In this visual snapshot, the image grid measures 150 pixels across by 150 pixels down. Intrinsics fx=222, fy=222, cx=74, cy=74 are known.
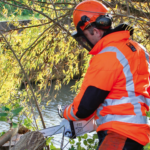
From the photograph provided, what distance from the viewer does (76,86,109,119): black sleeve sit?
1.63m

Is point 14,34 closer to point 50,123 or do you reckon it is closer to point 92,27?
point 92,27

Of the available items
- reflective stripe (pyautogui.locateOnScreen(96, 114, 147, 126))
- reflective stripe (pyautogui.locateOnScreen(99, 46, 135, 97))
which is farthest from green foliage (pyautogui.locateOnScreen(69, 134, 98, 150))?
reflective stripe (pyautogui.locateOnScreen(99, 46, 135, 97))

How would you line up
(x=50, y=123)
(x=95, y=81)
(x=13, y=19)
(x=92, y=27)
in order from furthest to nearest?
(x=50, y=123)
(x=13, y=19)
(x=92, y=27)
(x=95, y=81)

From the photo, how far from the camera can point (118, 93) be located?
1.66 metres

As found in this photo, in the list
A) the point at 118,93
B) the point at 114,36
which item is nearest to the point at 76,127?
the point at 118,93

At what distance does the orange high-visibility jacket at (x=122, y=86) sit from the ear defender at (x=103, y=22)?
178 mm

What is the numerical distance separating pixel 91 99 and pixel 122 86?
248 millimetres

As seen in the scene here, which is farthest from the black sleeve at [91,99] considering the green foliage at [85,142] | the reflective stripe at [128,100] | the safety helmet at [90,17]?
the green foliage at [85,142]

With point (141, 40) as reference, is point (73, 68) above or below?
below

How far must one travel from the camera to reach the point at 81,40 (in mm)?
2203

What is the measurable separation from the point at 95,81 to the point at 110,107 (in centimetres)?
24

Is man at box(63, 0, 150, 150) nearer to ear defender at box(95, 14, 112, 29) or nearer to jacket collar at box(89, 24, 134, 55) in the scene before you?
jacket collar at box(89, 24, 134, 55)

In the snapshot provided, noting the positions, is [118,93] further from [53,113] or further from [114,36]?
[53,113]

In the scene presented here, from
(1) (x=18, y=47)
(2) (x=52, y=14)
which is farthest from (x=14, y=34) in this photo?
(2) (x=52, y=14)
